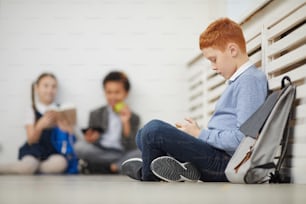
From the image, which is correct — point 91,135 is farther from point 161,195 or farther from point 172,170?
point 161,195

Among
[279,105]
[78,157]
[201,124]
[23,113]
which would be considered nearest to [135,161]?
[279,105]

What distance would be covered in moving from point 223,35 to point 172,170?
0.37 metres

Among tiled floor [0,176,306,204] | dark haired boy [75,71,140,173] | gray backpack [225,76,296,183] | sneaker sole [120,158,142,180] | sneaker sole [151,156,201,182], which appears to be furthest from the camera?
dark haired boy [75,71,140,173]

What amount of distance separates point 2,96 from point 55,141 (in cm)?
47

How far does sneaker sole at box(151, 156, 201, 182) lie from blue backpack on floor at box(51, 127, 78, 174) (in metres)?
1.95

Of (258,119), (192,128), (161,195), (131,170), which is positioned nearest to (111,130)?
(131,170)

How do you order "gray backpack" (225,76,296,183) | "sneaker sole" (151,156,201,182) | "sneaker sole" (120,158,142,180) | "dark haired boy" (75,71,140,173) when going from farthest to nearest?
1. "dark haired boy" (75,71,140,173)
2. "sneaker sole" (120,158,142,180)
3. "sneaker sole" (151,156,201,182)
4. "gray backpack" (225,76,296,183)

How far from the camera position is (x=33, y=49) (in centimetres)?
383

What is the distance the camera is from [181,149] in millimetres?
1649

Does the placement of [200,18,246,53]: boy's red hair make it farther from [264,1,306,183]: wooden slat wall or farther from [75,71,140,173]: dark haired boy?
[75,71,140,173]: dark haired boy

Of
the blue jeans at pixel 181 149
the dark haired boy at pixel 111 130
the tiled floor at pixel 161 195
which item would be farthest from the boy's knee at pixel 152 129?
the dark haired boy at pixel 111 130

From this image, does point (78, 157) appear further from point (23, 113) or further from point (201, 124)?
point (201, 124)

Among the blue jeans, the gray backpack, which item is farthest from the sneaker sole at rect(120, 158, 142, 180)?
the gray backpack

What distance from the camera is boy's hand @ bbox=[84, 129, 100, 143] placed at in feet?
11.9
